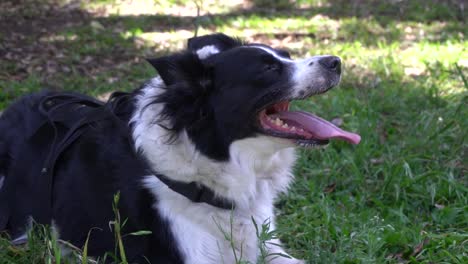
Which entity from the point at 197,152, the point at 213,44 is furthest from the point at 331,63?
the point at 197,152

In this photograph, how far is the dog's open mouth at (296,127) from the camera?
2689 millimetres

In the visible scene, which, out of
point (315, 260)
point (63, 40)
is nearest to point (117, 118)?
point (315, 260)

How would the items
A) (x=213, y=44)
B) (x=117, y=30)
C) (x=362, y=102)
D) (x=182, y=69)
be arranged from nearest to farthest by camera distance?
(x=182, y=69), (x=213, y=44), (x=362, y=102), (x=117, y=30)

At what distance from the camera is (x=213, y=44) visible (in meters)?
2.98

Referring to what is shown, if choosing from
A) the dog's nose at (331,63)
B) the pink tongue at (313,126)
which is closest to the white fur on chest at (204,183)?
the pink tongue at (313,126)

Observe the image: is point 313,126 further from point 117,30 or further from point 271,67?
point 117,30

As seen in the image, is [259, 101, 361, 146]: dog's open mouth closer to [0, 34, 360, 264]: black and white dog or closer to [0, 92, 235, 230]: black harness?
[0, 34, 360, 264]: black and white dog

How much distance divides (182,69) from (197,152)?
0.35 m

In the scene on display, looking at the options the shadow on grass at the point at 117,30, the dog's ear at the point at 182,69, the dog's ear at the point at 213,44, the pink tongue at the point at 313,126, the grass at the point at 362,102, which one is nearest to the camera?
the dog's ear at the point at 182,69

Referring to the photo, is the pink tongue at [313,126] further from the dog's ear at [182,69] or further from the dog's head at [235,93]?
the dog's ear at [182,69]

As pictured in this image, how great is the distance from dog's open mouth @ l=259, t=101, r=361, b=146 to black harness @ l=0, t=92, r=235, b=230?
1.25 ft

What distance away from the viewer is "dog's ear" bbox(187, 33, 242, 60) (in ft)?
9.59

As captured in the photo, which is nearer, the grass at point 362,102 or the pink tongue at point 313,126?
the pink tongue at point 313,126

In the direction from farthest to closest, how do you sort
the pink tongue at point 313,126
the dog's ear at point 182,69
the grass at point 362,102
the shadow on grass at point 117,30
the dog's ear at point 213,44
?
the shadow on grass at point 117,30 → the grass at point 362,102 → the dog's ear at point 213,44 → the pink tongue at point 313,126 → the dog's ear at point 182,69
